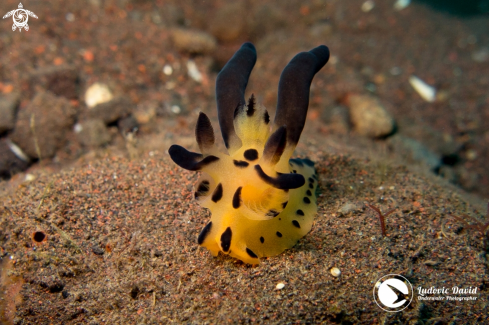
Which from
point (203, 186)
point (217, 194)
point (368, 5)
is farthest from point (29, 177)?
point (368, 5)

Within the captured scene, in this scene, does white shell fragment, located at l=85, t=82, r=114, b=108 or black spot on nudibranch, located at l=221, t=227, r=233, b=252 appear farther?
white shell fragment, located at l=85, t=82, r=114, b=108

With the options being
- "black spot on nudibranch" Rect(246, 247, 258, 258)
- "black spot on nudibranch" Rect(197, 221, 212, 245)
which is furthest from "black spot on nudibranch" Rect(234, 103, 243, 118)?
"black spot on nudibranch" Rect(246, 247, 258, 258)

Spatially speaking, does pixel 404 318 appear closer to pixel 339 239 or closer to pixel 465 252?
pixel 339 239

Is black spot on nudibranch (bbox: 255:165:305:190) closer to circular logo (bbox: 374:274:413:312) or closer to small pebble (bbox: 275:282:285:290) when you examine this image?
small pebble (bbox: 275:282:285:290)

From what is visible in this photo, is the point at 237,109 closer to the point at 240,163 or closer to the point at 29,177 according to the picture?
the point at 240,163

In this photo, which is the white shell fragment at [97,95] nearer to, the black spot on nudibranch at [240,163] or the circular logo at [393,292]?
the black spot on nudibranch at [240,163]

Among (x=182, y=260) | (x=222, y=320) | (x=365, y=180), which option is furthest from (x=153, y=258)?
(x=365, y=180)
